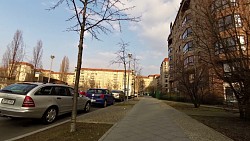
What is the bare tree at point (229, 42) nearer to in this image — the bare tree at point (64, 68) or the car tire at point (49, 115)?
the car tire at point (49, 115)

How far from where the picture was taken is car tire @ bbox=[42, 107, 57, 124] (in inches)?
298

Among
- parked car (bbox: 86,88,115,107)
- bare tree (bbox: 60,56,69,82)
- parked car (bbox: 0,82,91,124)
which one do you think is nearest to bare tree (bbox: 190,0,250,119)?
parked car (bbox: 0,82,91,124)

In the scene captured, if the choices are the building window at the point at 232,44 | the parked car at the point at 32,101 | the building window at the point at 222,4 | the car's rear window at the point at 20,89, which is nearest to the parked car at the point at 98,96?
the parked car at the point at 32,101

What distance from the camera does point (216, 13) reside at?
8.77 metres

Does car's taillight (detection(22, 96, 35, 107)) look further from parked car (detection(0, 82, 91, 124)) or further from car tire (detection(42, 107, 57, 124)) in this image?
car tire (detection(42, 107, 57, 124))

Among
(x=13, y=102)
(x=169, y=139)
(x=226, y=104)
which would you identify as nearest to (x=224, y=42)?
(x=226, y=104)

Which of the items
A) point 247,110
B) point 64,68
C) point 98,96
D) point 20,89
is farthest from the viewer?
point 64,68

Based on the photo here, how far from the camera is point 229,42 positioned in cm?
859

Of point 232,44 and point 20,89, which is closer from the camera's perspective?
point 20,89

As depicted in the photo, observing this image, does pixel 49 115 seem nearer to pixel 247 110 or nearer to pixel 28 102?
pixel 28 102

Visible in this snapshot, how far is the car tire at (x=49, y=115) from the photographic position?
298 inches

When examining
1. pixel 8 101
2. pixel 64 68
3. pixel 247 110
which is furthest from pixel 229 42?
pixel 64 68

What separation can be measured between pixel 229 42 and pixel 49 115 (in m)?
8.69

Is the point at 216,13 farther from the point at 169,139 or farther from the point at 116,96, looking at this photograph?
the point at 116,96
